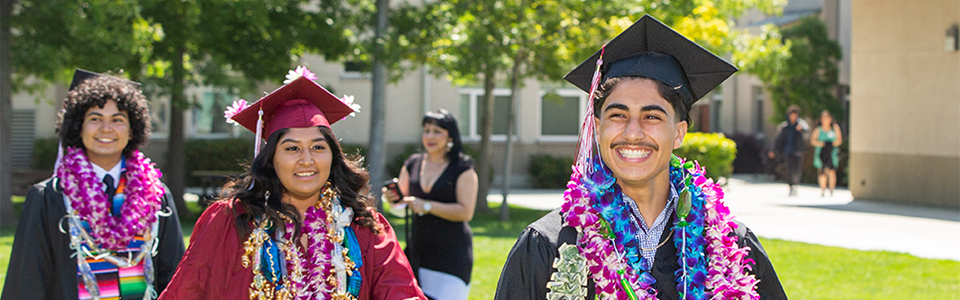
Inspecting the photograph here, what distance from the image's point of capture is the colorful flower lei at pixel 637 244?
2520 mm

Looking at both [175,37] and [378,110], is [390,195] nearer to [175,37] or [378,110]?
[175,37]

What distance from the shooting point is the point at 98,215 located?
4414mm

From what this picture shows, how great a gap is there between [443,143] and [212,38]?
308 inches

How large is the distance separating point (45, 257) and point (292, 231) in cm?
163

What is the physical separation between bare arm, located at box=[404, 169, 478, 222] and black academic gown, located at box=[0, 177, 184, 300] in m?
1.67

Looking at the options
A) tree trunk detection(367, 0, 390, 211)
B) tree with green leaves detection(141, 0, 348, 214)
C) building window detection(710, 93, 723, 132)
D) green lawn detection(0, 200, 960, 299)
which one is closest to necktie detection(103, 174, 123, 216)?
green lawn detection(0, 200, 960, 299)

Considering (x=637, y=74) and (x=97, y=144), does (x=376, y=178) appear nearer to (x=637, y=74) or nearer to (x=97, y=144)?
(x=97, y=144)

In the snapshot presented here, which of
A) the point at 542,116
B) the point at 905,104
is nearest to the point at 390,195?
the point at 905,104

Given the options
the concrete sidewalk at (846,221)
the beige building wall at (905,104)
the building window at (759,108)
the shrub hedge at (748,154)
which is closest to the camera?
the concrete sidewalk at (846,221)

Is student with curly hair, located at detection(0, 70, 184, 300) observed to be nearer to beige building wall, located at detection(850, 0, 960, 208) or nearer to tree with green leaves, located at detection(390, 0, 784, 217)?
tree with green leaves, located at detection(390, 0, 784, 217)

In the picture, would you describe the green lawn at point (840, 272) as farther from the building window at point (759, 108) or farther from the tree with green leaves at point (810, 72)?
the building window at point (759, 108)

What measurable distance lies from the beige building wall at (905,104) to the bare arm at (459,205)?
11.4 meters

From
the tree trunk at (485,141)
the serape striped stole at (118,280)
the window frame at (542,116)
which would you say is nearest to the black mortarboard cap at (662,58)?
the serape striped stole at (118,280)

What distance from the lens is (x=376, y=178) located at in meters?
13.8
